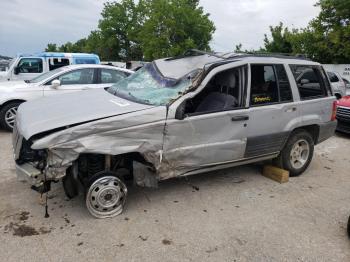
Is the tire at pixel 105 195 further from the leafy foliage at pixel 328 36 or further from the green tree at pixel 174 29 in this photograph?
the green tree at pixel 174 29

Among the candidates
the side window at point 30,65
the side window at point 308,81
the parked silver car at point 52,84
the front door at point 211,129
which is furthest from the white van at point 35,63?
the side window at point 308,81

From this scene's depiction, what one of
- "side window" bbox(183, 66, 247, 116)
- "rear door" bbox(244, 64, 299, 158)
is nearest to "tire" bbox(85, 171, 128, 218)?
"side window" bbox(183, 66, 247, 116)

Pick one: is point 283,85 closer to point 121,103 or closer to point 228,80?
point 228,80

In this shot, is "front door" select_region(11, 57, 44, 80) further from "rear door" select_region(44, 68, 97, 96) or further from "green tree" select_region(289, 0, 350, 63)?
"green tree" select_region(289, 0, 350, 63)

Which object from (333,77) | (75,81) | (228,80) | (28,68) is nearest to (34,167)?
(228,80)

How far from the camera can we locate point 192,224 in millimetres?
3830

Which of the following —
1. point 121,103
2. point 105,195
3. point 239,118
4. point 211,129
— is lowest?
point 105,195

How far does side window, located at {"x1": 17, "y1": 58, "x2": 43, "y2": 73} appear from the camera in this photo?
1151 cm

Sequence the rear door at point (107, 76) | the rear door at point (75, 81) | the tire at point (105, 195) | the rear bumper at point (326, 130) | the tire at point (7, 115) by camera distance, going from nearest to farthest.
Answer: the tire at point (105, 195) < the rear bumper at point (326, 130) < the tire at point (7, 115) < the rear door at point (75, 81) < the rear door at point (107, 76)

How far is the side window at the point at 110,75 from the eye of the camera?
8578 millimetres

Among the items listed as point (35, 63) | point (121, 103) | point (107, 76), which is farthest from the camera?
point (35, 63)

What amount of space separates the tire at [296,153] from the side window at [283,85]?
611 mm

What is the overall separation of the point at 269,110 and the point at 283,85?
1.74ft

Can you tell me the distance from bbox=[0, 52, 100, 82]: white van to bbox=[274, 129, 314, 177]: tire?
9.11 metres
